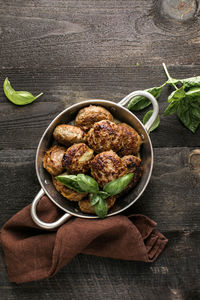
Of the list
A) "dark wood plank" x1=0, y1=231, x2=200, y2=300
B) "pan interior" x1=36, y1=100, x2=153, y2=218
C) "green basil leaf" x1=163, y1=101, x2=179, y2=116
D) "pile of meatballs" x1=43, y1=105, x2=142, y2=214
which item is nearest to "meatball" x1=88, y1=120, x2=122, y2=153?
"pile of meatballs" x1=43, y1=105, x2=142, y2=214

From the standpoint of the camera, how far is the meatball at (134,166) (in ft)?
5.07

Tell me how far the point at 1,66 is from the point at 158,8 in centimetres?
99

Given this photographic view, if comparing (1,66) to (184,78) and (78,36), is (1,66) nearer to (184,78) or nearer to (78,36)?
(78,36)

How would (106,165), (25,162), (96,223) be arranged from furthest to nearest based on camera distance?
(25,162)
(96,223)
(106,165)

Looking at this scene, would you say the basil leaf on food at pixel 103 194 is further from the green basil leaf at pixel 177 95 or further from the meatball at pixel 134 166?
the green basil leaf at pixel 177 95

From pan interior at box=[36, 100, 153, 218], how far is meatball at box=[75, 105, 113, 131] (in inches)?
1.3

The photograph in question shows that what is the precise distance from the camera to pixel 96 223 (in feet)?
5.19

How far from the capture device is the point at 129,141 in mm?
1569

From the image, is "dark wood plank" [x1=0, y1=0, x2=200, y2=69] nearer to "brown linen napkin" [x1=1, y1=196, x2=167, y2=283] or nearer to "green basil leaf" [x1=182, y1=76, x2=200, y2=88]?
"green basil leaf" [x1=182, y1=76, x2=200, y2=88]

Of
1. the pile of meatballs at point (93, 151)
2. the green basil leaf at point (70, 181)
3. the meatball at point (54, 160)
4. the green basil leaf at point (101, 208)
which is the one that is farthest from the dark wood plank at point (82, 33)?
the green basil leaf at point (101, 208)

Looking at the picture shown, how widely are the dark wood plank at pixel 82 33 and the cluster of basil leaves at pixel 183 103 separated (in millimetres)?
214

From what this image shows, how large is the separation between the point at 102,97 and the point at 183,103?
0.46m

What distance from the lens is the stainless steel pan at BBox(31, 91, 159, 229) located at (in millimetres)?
1541

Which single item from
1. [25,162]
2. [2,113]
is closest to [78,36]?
[2,113]
